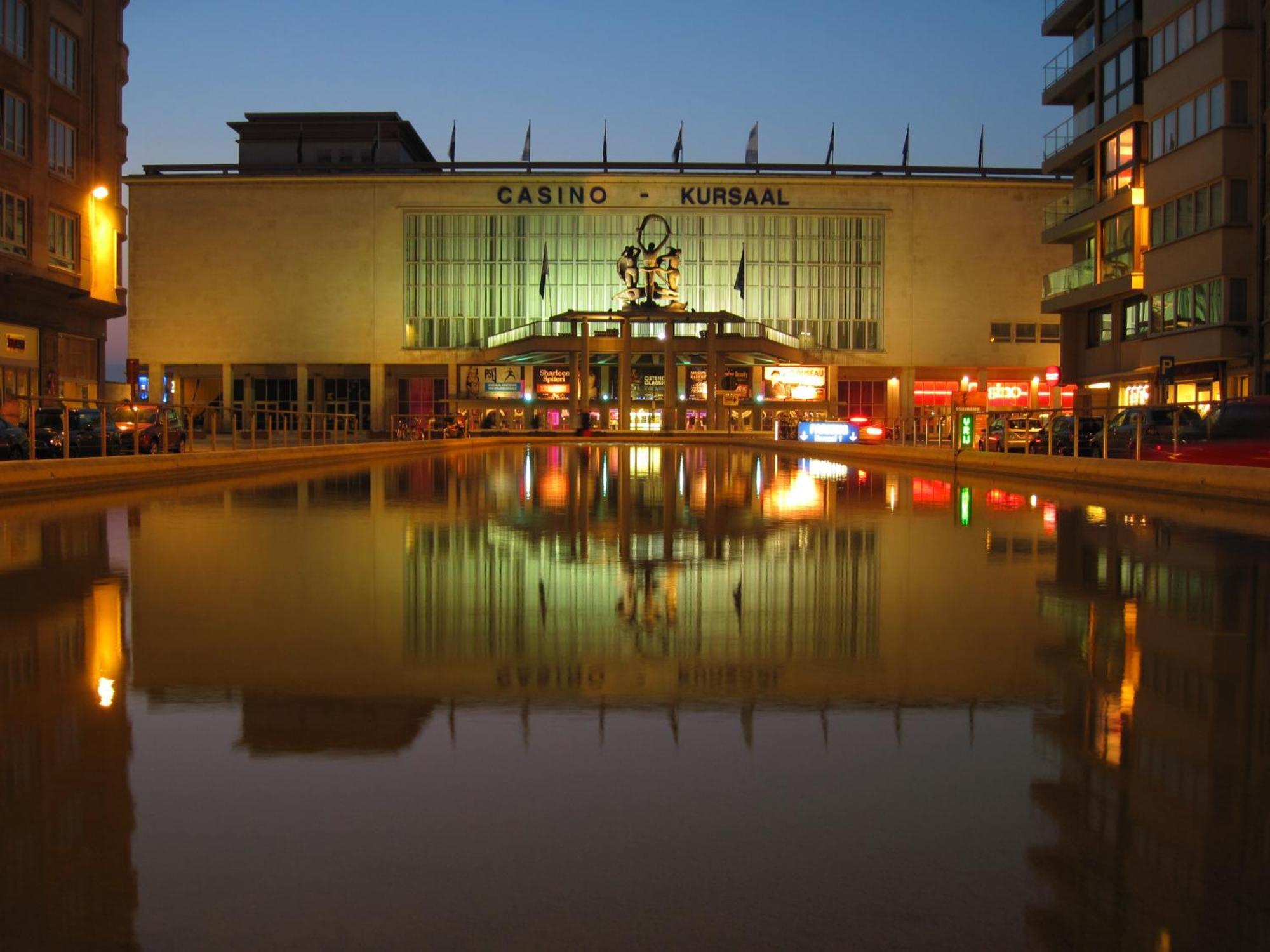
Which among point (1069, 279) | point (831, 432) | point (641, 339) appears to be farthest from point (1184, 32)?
point (641, 339)

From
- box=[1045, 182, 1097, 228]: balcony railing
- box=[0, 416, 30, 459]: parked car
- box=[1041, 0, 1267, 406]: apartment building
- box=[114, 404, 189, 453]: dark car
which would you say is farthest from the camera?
box=[1045, 182, 1097, 228]: balcony railing

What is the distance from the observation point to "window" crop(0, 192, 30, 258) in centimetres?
4581

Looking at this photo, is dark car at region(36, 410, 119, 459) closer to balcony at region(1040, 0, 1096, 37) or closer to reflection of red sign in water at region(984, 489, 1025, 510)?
reflection of red sign in water at region(984, 489, 1025, 510)

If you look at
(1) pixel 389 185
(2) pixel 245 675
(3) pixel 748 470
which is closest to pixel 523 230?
(1) pixel 389 185

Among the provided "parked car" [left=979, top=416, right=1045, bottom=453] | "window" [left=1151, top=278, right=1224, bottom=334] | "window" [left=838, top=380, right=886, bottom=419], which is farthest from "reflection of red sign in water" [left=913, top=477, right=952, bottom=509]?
"window" [left=838, top=380, right=886, bottom=419]

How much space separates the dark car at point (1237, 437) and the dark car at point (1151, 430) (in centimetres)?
36

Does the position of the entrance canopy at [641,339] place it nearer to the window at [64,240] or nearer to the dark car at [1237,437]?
the window at [64,240]

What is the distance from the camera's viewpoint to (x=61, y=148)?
50.8m

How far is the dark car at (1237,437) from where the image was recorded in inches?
904

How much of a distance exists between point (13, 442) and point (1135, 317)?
4271 cm

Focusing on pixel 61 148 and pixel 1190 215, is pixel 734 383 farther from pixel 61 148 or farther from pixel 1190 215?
pixel 61 148

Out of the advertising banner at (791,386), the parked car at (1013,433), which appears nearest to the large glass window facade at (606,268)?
the advertising banner at (791,386)

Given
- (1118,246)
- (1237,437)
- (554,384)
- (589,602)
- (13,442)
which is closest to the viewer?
(589,602)

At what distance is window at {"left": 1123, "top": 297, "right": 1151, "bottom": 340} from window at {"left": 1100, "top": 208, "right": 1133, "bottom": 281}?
1.38 meters
